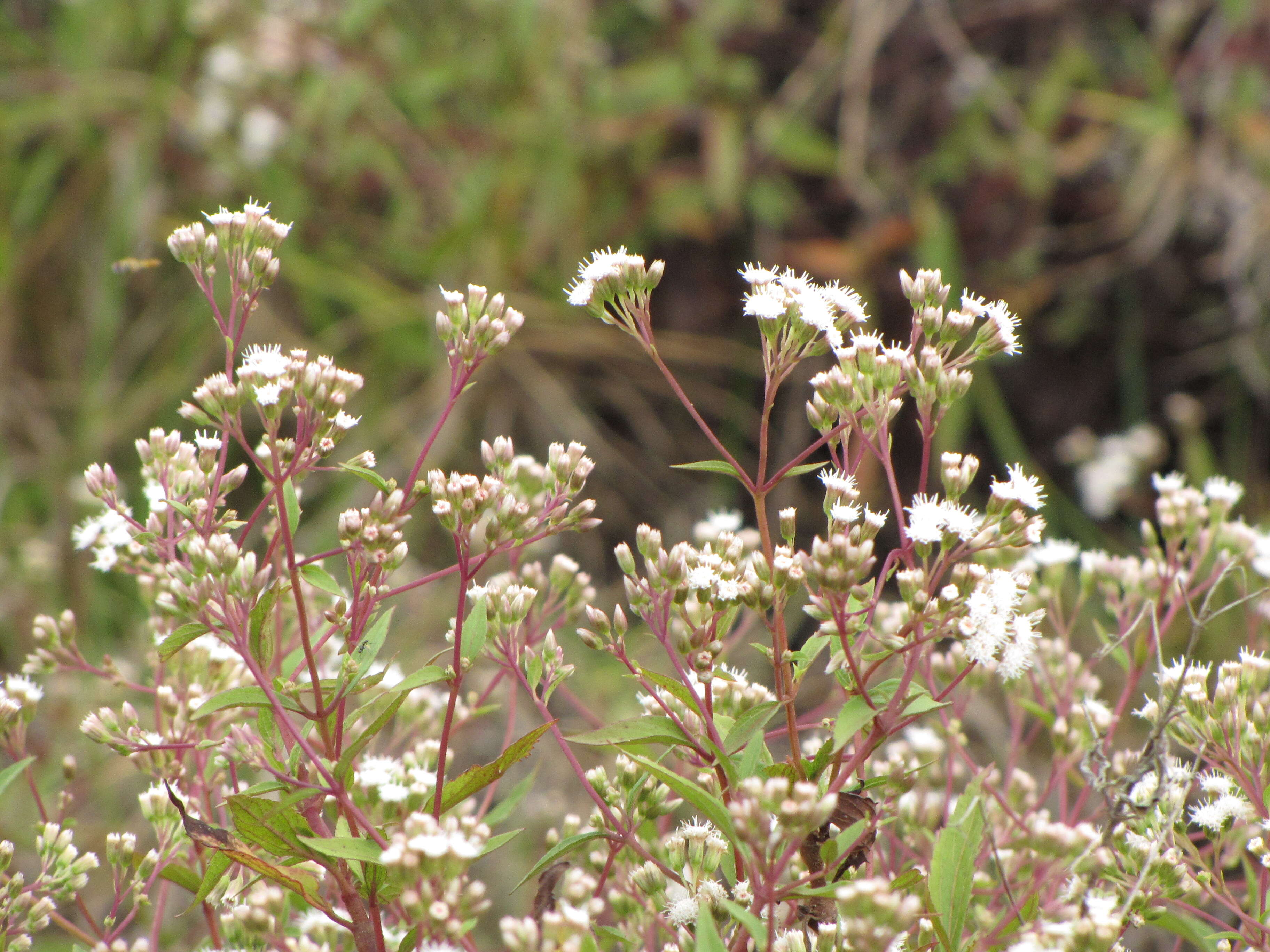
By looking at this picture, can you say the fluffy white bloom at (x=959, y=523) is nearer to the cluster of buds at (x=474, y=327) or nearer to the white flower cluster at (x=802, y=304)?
the white flower cluster at (x=802, y=304)

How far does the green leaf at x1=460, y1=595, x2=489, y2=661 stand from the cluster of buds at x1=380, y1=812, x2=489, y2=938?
0.46 ft

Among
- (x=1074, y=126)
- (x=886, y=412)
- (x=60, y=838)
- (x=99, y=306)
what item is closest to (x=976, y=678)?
(x=886, y=412)

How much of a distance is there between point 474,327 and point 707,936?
1.67 feet

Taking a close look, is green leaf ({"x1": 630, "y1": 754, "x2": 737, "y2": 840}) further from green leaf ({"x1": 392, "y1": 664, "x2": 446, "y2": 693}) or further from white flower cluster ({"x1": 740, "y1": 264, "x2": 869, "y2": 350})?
white flower cluster ({"x1": 740, "y1": 264, "x2": 869, "y2": 350})

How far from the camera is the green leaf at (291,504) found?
83cm

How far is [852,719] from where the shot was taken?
74 cm

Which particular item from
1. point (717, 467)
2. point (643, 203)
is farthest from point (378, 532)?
point (643, 203)

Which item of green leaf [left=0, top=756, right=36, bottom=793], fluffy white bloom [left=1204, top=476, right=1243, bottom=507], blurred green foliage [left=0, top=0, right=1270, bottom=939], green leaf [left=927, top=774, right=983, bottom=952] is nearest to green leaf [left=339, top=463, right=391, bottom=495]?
green leaf [left=0, top=756, right=36, bottom=793]

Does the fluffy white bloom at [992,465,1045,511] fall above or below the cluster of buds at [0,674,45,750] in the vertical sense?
above

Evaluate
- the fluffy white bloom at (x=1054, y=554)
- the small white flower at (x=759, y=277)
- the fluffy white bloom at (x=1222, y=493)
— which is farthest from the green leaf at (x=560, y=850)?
the fluffy white bloom at (x=1222, y=493)

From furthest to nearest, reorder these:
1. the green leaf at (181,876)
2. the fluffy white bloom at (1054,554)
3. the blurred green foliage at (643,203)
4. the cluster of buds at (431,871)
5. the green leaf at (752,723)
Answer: the blurred green foliage at (643,203)
the fluffy white bloom at (1054,554)
the green leaf at (181,876)
the green leaf at (752,723)
the cluster of buds at (431,871)

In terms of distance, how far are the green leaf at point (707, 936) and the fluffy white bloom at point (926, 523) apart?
0.94 feet

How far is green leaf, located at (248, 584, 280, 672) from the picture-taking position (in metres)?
0.81

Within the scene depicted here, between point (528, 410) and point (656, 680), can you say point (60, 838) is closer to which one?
point (656, 680)
